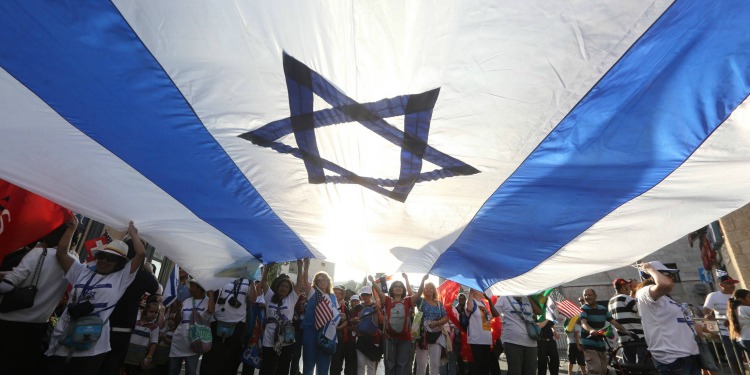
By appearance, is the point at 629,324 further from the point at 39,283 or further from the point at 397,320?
the point at 39,283

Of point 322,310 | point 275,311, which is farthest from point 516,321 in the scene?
point 275,311

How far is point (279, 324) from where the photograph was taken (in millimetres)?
5734

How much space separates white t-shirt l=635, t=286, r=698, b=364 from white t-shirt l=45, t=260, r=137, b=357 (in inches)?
225

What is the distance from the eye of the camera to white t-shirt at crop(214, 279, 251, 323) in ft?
18.5

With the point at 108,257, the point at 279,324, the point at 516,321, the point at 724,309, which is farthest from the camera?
the point at 724,309

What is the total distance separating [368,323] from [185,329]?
9.48 ft

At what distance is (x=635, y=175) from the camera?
2299 mm

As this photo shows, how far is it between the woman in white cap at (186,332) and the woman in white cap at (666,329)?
18.7 feet

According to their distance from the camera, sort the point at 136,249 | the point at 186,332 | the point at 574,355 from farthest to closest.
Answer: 1. the point at 574,355
2. the point at 186,332
3. the point at 136,249

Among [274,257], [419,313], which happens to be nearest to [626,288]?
[419,313]

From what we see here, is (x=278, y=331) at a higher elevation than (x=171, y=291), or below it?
below

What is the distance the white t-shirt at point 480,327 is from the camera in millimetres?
6191

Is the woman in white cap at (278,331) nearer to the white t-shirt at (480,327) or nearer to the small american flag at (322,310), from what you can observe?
the small american flag at (322,310)

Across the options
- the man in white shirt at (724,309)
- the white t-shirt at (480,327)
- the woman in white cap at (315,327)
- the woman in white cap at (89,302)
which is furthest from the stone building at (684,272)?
the woman in white cap at (89,302)
